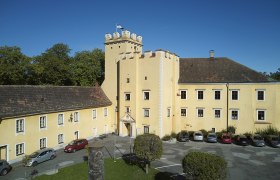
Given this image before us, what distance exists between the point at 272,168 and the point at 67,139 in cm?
2493

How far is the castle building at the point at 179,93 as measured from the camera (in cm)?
4047

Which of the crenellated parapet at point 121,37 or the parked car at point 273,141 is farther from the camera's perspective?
the crenellated parapet at point 121,37

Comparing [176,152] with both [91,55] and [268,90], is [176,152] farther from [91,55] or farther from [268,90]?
[91,55]

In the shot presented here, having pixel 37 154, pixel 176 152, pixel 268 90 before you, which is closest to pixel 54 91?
pixel 37 154

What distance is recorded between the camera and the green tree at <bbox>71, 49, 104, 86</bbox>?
187 feet

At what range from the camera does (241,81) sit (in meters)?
41.5

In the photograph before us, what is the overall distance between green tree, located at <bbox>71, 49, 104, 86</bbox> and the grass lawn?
31.4m

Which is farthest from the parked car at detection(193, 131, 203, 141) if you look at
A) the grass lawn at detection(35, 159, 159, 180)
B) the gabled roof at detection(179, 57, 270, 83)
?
the grass lawn at detection(35, 159, 159, 180)

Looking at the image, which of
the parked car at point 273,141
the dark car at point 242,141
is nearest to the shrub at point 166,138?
the dark car at point 242,141

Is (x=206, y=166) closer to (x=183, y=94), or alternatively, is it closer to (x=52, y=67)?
(x=183, y=94)

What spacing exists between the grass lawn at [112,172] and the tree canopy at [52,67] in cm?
2840

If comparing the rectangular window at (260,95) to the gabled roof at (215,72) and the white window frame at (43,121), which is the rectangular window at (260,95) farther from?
the white window frame at (43,121)

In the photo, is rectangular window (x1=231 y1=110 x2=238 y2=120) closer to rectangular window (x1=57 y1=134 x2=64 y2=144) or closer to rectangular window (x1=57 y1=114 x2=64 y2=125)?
rectangular window (x1=57 y1=114 x2=64 y2=125)

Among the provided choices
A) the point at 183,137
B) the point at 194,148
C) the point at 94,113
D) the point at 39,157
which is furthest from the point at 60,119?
the point at 194,148
